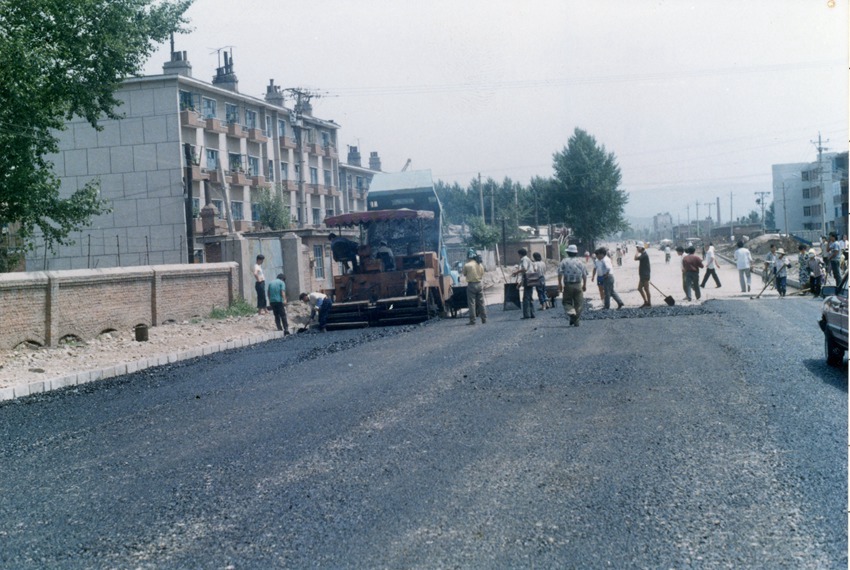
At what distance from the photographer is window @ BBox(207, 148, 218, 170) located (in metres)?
49.8

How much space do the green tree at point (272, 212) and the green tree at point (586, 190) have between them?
1196 inches

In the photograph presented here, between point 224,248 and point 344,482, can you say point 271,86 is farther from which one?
point 344,482

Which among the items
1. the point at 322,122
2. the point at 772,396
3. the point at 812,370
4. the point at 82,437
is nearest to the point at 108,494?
the point at 82,437

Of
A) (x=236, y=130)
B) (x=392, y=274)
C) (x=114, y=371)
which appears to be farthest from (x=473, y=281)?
(x=236, y=130)

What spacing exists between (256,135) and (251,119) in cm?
142

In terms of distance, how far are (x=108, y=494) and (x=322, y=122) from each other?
63692mm

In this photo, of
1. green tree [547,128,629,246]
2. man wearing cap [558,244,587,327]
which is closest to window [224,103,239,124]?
green tree [547,128,629,246]

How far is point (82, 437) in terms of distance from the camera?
323 inches

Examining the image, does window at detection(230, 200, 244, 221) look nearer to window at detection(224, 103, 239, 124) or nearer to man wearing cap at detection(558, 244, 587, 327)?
window at detection(224, 103, 239, 124)

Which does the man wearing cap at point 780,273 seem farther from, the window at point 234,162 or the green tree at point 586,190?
the green tree at point 586,190

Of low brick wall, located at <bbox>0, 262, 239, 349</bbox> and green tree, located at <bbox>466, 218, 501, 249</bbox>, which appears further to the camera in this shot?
green tree, located at <bbox>466, 218, 501, 249</bbox>

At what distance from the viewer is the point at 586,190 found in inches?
2872

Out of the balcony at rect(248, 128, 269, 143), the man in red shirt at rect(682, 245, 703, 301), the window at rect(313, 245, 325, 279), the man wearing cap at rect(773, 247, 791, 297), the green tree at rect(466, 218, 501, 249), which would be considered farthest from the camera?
the green tree at rect(466, 218, 501, 249)

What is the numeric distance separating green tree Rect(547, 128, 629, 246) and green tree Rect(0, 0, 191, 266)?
2086 inches
